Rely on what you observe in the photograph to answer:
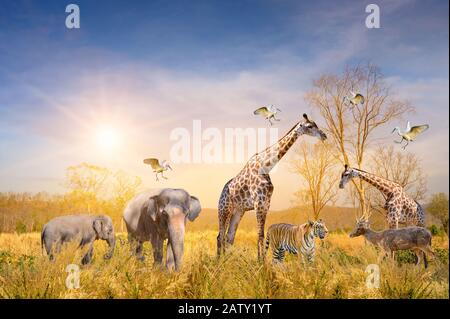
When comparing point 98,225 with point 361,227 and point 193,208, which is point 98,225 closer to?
→ point 193,208

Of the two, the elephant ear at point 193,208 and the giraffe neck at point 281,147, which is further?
the elephant ear at point 193,208

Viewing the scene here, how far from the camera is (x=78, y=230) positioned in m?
10.5

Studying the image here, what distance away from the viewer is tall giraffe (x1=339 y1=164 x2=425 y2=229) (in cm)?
1012

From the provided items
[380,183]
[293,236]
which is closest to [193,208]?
[293,236]

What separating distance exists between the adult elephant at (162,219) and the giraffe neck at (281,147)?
1.56 metres

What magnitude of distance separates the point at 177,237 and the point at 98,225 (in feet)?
12.2

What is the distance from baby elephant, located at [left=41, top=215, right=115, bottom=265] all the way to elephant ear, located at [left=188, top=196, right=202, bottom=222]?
7.64 feet

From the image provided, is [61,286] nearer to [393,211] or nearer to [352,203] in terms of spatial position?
[393,211]

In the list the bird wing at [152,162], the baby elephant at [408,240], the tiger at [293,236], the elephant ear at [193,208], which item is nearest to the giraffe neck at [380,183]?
the baby elephant at [408,240]

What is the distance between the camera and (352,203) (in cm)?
1421

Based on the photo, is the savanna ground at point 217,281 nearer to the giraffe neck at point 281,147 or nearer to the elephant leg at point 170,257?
the elephant leg at point 170,257

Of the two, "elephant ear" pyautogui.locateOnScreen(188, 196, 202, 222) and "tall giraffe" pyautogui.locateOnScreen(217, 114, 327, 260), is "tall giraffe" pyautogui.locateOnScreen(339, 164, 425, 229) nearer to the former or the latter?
"tall giraffe" pyautogui.locateOnScreen(217, 114, 327, 260)

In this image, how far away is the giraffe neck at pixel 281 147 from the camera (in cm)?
838

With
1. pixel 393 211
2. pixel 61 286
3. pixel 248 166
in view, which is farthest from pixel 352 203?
pixel 61 286
